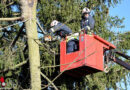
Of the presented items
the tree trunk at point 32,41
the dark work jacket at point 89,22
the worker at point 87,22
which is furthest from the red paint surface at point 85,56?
the tree trunk at point 32,41

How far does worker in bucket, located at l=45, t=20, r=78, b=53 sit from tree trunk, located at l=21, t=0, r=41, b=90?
0.47 meters

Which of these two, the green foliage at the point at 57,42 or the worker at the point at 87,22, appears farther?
the green foliage at the point at 57,42

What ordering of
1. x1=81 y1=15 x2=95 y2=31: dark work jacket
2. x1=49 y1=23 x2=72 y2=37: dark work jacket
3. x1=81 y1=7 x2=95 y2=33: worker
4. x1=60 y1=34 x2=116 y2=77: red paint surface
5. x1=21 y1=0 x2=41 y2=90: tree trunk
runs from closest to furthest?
1. x1=60 y1=34 x2=116 y2=77: red paint surface
2. x1=21 y1=0 x2=41 y2=90: tree trunk
3. x1=81 y1=7 x2=95 y2=33: worker
4. x1=81 y1=15 x2=95 y2=31: dark work jacket
5. x1=49 y1=23 x2=72 y2=37: dark work jacket

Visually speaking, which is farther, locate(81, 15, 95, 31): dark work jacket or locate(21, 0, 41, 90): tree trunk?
locate(81, 15, 95, 31): dark work jacket

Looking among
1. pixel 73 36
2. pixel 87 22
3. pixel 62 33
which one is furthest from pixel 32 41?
pixel 87 22

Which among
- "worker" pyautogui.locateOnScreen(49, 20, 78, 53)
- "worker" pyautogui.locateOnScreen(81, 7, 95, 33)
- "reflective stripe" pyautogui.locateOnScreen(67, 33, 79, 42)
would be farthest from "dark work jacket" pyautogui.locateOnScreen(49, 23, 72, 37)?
"worker" pyautogui.locateOnScreen(81, 7, 95, 33)

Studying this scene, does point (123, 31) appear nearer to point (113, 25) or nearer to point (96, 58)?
point (113, 25)

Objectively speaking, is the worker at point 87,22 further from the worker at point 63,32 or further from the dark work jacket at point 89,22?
the worker at point 63,32

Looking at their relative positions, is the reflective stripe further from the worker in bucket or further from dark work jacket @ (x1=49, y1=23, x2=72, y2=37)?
dark work jacket @ (x1=49, y1=23, x2=72, y2=37)

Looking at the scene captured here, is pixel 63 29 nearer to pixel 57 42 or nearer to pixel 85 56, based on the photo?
pixel 57 42

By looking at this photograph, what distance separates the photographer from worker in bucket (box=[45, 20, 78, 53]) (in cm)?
927

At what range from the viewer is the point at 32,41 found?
9320 millimetres

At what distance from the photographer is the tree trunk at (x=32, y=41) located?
8961 millimetres

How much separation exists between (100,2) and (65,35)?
80.3 inches
